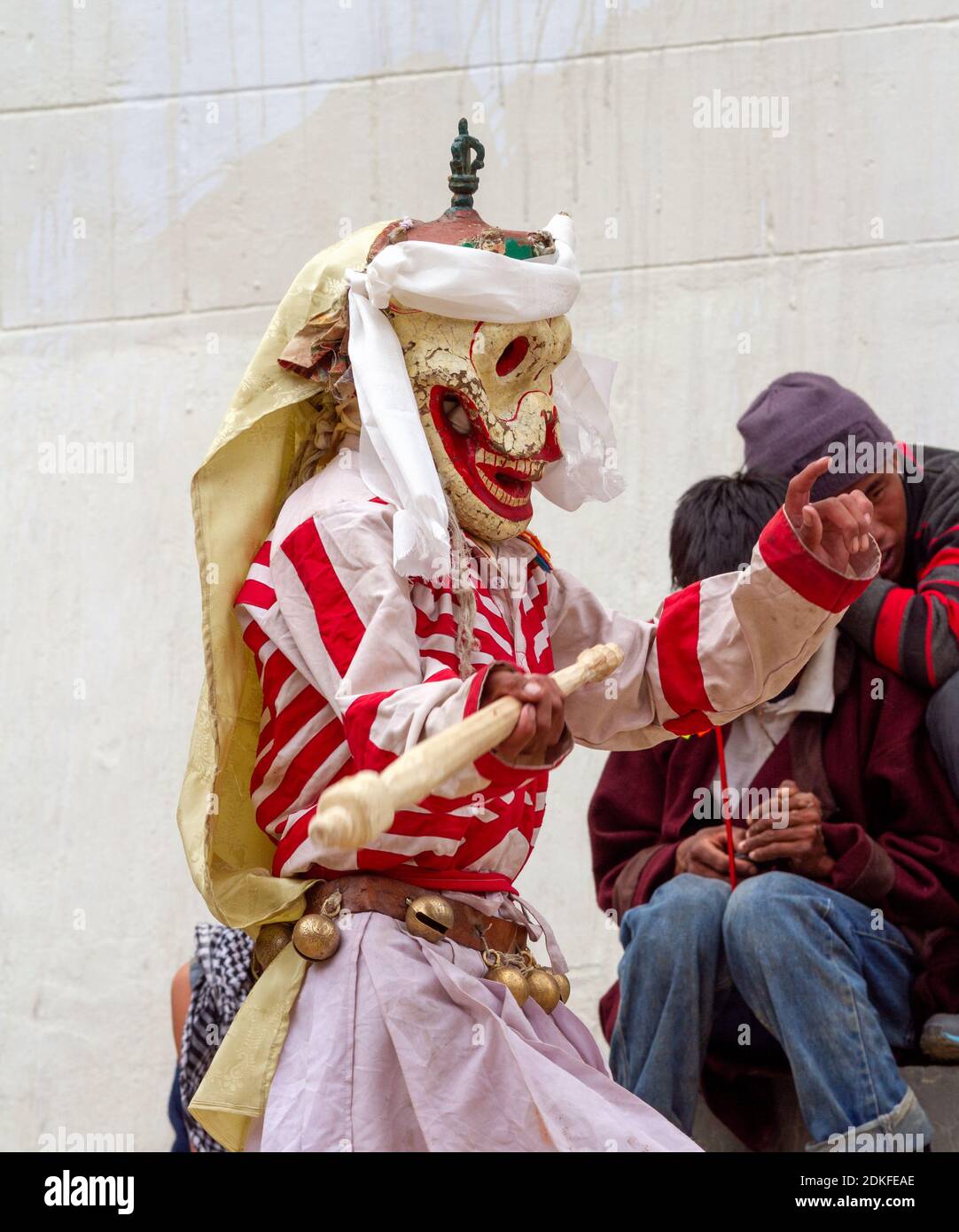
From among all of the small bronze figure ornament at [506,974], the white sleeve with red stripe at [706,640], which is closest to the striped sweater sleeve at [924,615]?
the white sleeve with red stripe at [706,640]

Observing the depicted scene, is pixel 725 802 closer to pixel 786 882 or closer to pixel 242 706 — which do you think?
pixel 786 882

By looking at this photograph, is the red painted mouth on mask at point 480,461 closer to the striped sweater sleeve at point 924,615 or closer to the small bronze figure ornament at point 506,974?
the small bronze figure ornament at point 506,974

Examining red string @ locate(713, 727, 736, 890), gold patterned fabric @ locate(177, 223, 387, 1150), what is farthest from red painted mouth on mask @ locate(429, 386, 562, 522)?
red string @ locate(713, 727, 736, 890)

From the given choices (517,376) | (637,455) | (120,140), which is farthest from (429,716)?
(120,140)

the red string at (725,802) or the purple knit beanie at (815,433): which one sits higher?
the purple knit beanie at (815,433)

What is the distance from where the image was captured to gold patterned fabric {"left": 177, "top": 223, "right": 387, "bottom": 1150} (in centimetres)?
263

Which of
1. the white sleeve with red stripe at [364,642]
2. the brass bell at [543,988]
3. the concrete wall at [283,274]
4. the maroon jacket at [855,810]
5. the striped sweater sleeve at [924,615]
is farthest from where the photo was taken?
the concrete wall at [283,274]

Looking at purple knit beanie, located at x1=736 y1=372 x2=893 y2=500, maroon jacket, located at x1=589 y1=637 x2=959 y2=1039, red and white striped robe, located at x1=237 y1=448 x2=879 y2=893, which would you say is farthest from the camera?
purple knit beanie, located at x1=736 y1=372 x2=893 y2=500

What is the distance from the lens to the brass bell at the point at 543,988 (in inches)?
107

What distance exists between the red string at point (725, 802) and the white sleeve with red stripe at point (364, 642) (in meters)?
1.17

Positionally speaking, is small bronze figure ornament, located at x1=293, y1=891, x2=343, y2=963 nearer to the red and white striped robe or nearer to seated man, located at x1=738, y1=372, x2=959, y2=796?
the red and white striped robe

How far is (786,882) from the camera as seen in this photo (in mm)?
3443

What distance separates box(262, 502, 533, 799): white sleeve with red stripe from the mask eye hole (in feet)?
1.07

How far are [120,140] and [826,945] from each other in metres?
3.08
